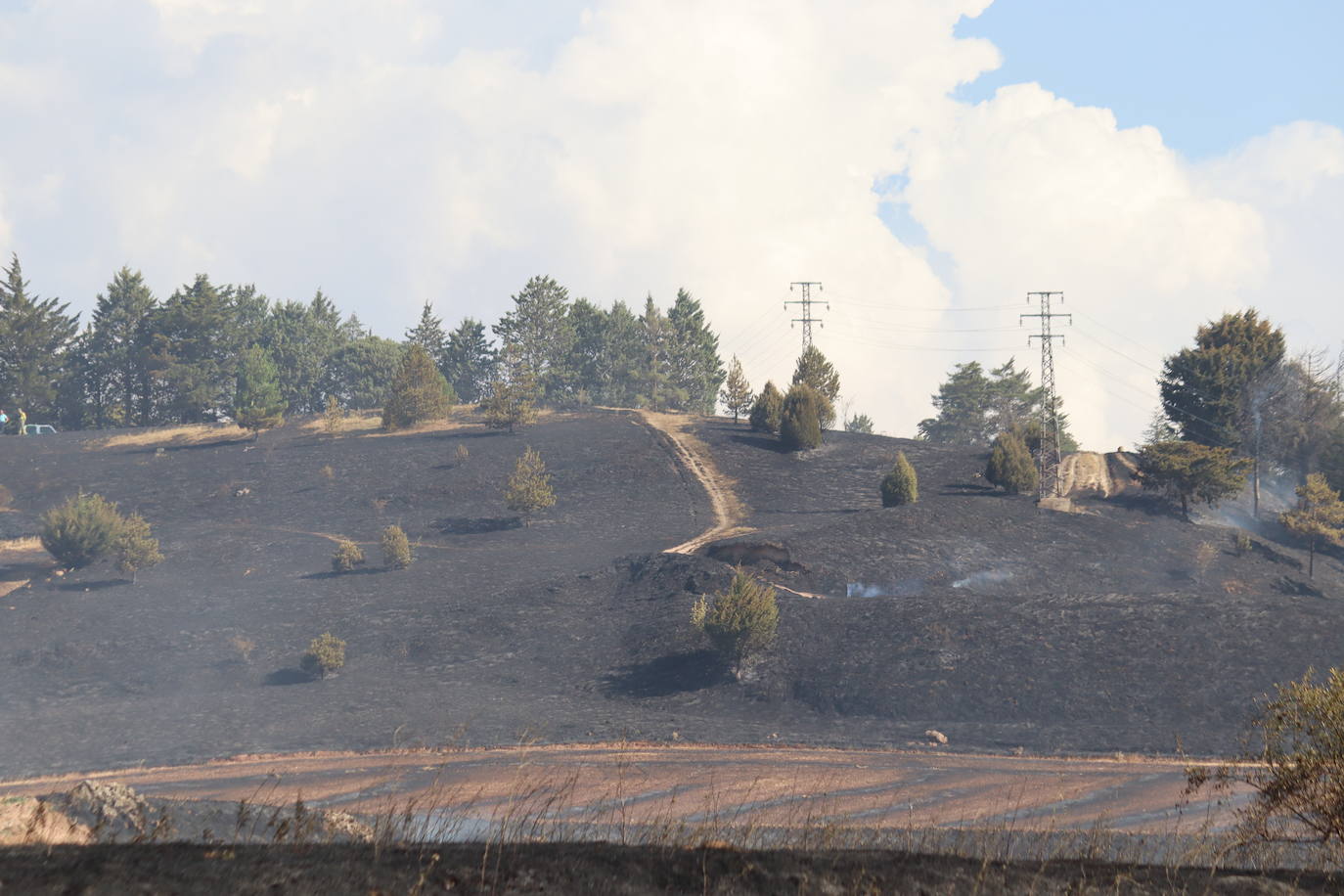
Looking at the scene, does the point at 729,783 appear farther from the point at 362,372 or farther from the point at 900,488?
the point at 362,372

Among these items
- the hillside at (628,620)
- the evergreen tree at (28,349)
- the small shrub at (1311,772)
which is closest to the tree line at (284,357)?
the evergreen tree at (28,349)

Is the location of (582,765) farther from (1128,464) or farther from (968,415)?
(968,415)

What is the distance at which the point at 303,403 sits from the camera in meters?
101

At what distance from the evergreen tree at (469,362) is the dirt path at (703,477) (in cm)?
3700

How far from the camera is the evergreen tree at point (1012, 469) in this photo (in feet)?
170

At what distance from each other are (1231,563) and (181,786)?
4304 cm

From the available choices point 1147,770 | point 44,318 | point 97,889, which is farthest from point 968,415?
point 97,889

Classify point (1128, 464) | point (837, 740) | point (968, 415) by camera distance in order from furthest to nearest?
point (968, 415), point (1128, 464), point (837, 740)

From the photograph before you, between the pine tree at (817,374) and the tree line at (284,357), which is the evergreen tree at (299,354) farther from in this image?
the pine tree at (817,374)

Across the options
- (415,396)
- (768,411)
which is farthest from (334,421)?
(768,411)

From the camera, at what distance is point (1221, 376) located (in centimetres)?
6181

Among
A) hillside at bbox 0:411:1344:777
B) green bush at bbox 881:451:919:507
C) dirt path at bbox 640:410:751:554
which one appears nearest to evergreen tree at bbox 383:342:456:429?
hillside at bbox 0:411:1344:777

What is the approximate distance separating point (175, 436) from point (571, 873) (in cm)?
7160

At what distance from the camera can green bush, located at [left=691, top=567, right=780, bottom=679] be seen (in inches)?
1195
